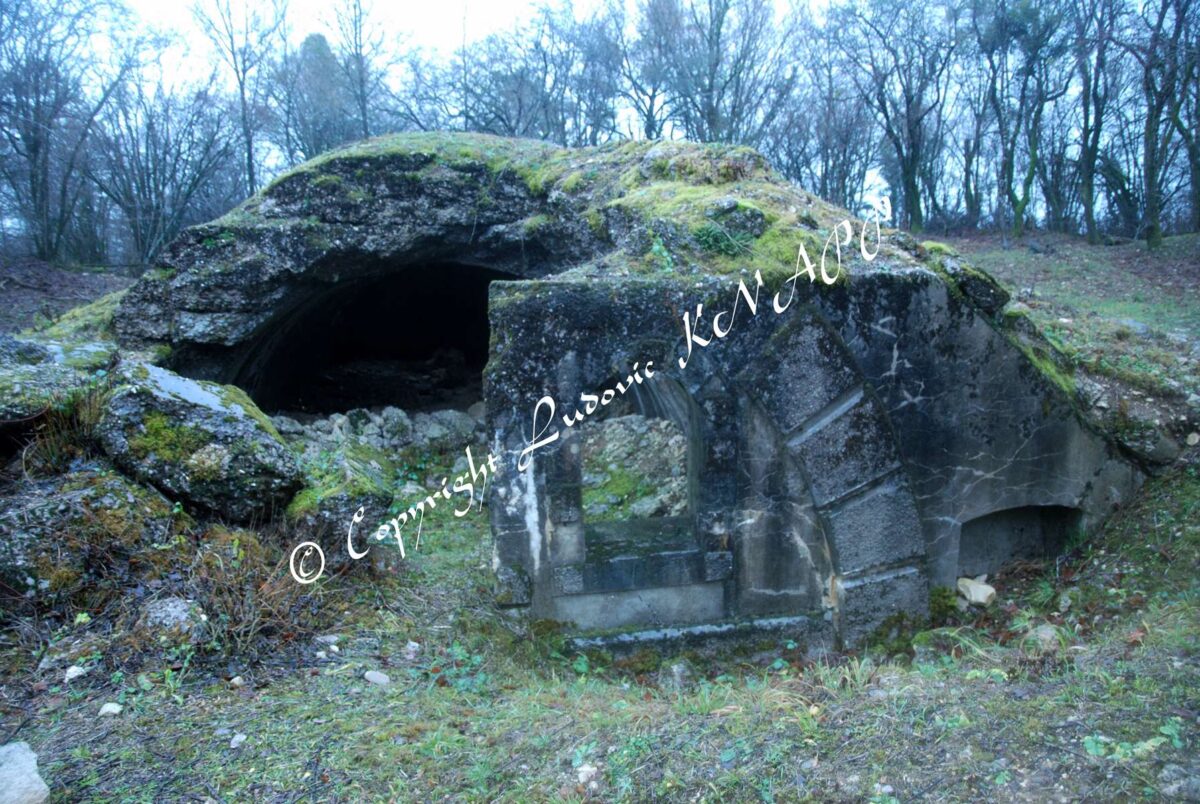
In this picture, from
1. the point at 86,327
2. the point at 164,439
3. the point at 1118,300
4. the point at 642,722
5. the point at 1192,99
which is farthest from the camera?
the point at 1192,99

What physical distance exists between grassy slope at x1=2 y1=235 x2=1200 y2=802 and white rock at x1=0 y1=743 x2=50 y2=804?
0.13 m

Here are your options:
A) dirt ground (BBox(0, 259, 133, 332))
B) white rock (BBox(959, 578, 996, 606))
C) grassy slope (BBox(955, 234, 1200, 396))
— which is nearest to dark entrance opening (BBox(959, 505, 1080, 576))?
white rock (BBox(959, 578, 996, 606))

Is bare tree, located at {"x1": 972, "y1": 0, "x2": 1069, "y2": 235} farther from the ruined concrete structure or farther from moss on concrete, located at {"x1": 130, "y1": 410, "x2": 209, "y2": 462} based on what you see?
moss on concrete, located at {"x1": 130, "y1": 410, "x2": 209, "y2": 462}

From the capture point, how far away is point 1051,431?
16.2 ft

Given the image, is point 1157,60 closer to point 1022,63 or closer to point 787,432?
point 1022,63

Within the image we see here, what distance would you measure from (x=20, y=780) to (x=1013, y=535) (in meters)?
5.38

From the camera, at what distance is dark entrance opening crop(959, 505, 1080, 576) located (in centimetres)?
512

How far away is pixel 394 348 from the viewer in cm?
1164

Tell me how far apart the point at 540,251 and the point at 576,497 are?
14.7ft

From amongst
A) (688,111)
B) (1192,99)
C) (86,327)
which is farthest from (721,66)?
(86,327)

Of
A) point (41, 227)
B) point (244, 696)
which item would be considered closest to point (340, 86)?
point (41, 227)

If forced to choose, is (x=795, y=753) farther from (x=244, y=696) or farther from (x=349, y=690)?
(x=244, y=696)

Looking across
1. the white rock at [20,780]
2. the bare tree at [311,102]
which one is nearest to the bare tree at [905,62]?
the bare tree at [311,102]

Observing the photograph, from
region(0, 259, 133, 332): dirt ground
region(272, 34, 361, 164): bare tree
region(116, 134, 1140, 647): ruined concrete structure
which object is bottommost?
region(116, 134, 1140, 647): ruined concrete structure
